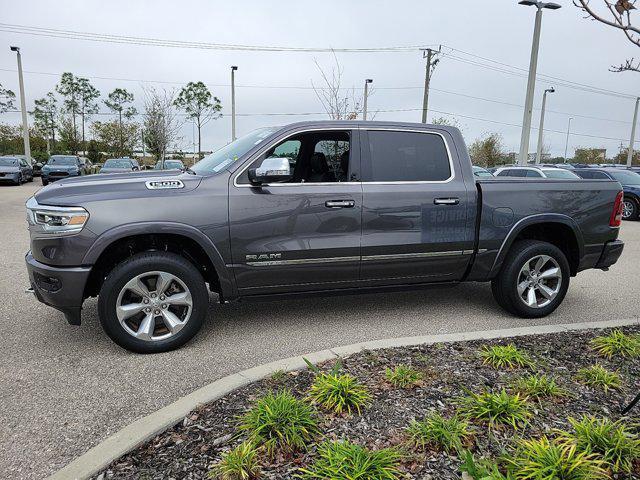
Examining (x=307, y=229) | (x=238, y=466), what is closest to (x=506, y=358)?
(x=307, y=229)

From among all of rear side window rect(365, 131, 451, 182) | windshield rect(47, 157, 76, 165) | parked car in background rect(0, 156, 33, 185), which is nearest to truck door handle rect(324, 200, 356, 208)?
rear side window rect(365, 131, 451, 182)

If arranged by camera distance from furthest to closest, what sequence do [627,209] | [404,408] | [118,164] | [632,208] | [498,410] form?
[118,164]
[627,209]
[632,208]
[404,408]
[498,410]

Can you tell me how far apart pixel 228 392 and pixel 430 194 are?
263cm

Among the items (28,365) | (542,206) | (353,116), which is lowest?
(28,365)

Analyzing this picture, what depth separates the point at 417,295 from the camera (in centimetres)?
587

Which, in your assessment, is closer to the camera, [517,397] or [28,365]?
[517,397]

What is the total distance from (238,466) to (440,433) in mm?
1014

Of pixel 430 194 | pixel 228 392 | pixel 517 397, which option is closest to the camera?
pixel 517 397

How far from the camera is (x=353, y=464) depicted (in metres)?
2.18

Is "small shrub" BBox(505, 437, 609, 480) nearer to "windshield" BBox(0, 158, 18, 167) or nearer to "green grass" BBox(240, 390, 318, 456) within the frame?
"green grass" BBox(240, 390, 318, 456)

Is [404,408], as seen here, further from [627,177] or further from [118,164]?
[118,164]

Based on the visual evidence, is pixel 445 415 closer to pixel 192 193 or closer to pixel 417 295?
pixel 192 193

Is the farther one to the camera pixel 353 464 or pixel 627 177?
pixel 627 177

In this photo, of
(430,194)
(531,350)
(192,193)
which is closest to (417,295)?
(430,194)
